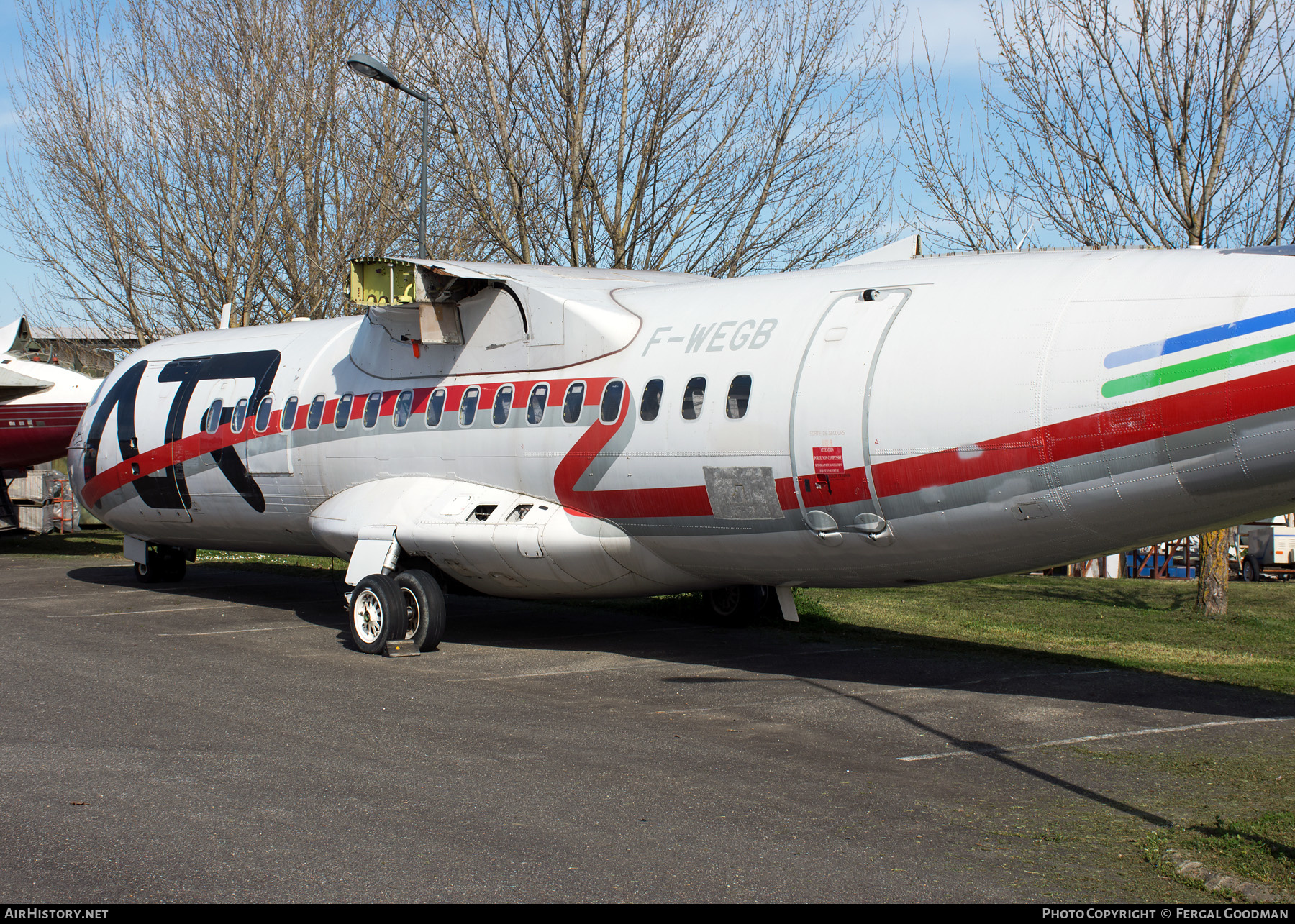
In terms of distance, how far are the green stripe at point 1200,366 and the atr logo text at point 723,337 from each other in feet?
10.1

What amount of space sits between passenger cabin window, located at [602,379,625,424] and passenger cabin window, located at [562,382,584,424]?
0.31 meters

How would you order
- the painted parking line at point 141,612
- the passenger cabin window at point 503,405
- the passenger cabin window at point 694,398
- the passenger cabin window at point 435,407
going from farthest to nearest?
the painted parking line at point 141,612 < the passenger cabin window at point 435,407 < the passenger cabin window at point 503,405 < the passenger cabin window at point 694,398

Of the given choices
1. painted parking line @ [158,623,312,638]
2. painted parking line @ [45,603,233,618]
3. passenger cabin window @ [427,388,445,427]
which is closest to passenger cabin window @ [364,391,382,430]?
passenger cabin window @ [427,388,445,427]

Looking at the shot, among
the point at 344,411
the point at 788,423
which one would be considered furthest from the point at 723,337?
the point at 344,411

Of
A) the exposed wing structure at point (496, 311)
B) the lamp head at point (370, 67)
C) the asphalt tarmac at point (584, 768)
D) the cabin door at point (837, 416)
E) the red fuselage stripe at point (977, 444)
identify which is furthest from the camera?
the lamp head at point (370, 67)

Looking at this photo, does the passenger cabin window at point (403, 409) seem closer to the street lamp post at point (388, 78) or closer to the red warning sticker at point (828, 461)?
the street lamp post at point (388, 78)

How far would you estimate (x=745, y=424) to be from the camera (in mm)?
10234

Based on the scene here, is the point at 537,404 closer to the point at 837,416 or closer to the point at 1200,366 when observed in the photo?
the point at 837,416

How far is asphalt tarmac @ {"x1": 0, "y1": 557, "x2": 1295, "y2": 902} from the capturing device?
5.69 metres

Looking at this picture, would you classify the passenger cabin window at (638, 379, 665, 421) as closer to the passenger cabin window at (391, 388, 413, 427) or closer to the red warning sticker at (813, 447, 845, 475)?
the red warning sticker at (813, 447, 845, 475)

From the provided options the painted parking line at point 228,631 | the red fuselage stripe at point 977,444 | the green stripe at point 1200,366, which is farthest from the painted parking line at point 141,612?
the green stripe at point 1200,366

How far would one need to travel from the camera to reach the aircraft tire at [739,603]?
48.2 ft

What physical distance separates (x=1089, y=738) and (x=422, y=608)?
6.76 meters

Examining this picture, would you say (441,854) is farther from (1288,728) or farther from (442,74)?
(442,74)
